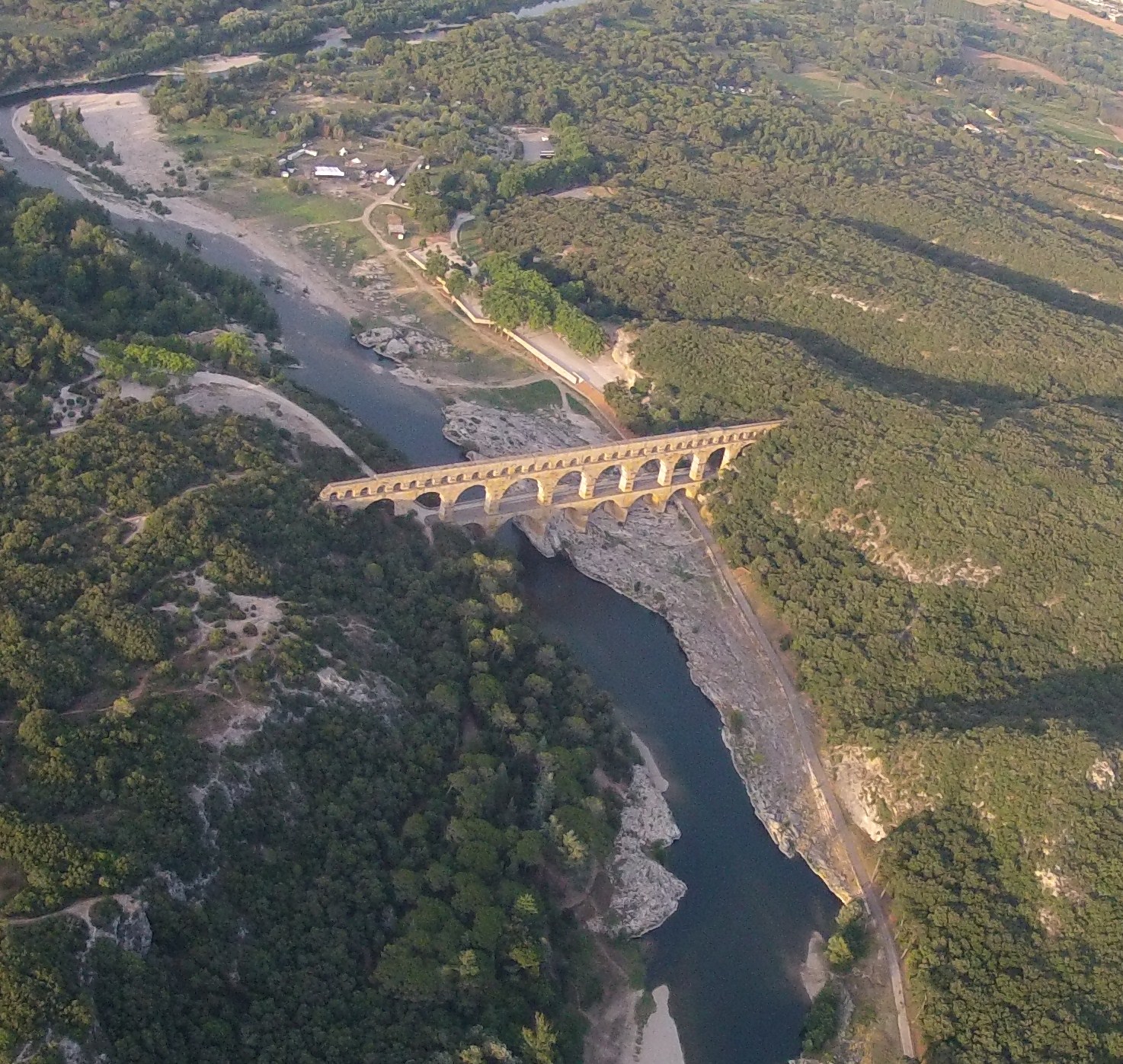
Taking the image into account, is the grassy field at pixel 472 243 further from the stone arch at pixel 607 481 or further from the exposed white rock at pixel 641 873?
the exposed white rock at pixel 641 873

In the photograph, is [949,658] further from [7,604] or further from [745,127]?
[745,127]

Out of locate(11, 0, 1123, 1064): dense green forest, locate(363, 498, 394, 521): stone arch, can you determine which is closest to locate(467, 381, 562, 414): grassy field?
locate(11, 0, 1123, 1064): dense green forest

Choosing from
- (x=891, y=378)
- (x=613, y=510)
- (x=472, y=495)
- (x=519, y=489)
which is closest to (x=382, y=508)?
(x=472, y=495)

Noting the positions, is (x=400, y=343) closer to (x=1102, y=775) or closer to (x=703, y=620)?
(x=703, y=620)

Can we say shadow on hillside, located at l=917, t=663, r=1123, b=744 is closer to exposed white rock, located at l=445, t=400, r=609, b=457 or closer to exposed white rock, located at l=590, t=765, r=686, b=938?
exposed white rock, located at l=590, t=765, r=686, b=938

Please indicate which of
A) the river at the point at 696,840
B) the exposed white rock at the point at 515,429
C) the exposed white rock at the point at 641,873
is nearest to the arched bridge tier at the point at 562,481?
the river at the point at 696,840

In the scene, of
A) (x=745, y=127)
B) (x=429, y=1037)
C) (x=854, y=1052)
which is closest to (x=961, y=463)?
(x=854, y=1052)

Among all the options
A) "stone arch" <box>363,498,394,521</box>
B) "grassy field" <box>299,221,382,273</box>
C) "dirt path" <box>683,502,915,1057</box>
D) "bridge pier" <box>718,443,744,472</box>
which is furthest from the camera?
"grassy field" <box>299,221,382,273</box>
